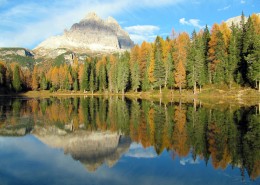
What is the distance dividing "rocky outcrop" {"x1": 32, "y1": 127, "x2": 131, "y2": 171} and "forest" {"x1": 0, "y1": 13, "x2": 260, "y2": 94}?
55.2 meters

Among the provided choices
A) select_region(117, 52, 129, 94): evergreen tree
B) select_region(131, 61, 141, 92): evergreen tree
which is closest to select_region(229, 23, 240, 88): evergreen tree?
select_region(131, 61, 141, 92): evergreen tree

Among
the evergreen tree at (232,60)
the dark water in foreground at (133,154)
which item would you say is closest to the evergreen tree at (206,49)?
the evergreen tree at (232,60)

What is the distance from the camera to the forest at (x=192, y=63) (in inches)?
3068

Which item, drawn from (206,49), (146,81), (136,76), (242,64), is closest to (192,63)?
(206,49)

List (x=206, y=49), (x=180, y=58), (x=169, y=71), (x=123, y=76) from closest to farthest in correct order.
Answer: (x=169, y=71), (x=180, y=58), (x=206, y=49), (x=123, y=76)

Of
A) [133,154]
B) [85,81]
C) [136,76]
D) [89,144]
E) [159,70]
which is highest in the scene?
[159,70]

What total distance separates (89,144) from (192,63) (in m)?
69.7

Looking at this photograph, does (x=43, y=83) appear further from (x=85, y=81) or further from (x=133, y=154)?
(x=133, y=154)

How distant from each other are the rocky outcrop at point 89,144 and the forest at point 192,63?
5519cm

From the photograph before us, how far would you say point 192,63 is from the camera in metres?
86.4

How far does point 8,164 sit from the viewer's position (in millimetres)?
16750

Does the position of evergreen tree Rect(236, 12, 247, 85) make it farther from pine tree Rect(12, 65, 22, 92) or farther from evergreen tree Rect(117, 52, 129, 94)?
pine tree Rect(12, 65, 22, 92)

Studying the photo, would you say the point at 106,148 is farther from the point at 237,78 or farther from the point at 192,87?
the point at 192,87

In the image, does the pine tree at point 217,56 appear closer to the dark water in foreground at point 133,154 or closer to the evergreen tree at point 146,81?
the evergreen tree at point 146,81
